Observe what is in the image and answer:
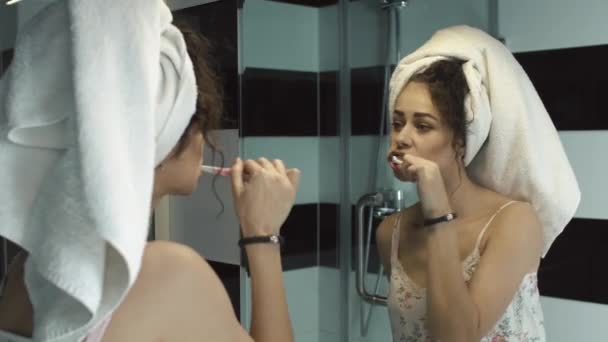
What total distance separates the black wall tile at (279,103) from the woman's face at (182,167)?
98cm

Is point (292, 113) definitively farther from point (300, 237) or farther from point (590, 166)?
point (590, 166)

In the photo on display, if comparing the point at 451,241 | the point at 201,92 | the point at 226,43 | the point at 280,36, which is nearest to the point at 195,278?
the point at 201,92

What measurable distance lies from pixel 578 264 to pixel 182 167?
994 millimetres

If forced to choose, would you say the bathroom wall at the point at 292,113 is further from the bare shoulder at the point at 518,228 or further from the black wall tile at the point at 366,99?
the bare shoulder at the point at 518,228

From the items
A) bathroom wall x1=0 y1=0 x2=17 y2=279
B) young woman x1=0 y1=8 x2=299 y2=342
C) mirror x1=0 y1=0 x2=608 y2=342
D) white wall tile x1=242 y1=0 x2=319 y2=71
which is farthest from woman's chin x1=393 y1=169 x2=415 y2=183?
bathroom wall x1=0 y1=0 x2=17 y2=279

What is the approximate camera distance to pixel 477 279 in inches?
44.4

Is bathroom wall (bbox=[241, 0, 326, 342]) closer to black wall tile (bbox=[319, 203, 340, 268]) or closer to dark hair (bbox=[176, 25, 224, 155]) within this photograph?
black wall tile (bbox=[319, 203, 340, 268])

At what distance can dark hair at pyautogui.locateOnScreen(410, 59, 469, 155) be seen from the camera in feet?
4.08

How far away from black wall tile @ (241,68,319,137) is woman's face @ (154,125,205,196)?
0.98m

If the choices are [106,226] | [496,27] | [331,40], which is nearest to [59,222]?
[106,226]

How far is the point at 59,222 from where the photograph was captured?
0.68m

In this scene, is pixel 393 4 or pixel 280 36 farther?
pixel 280 36

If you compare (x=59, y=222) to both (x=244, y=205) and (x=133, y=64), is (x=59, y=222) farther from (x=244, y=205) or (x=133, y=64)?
(x=244, y=205)

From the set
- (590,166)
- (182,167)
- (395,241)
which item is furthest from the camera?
(590,166)
